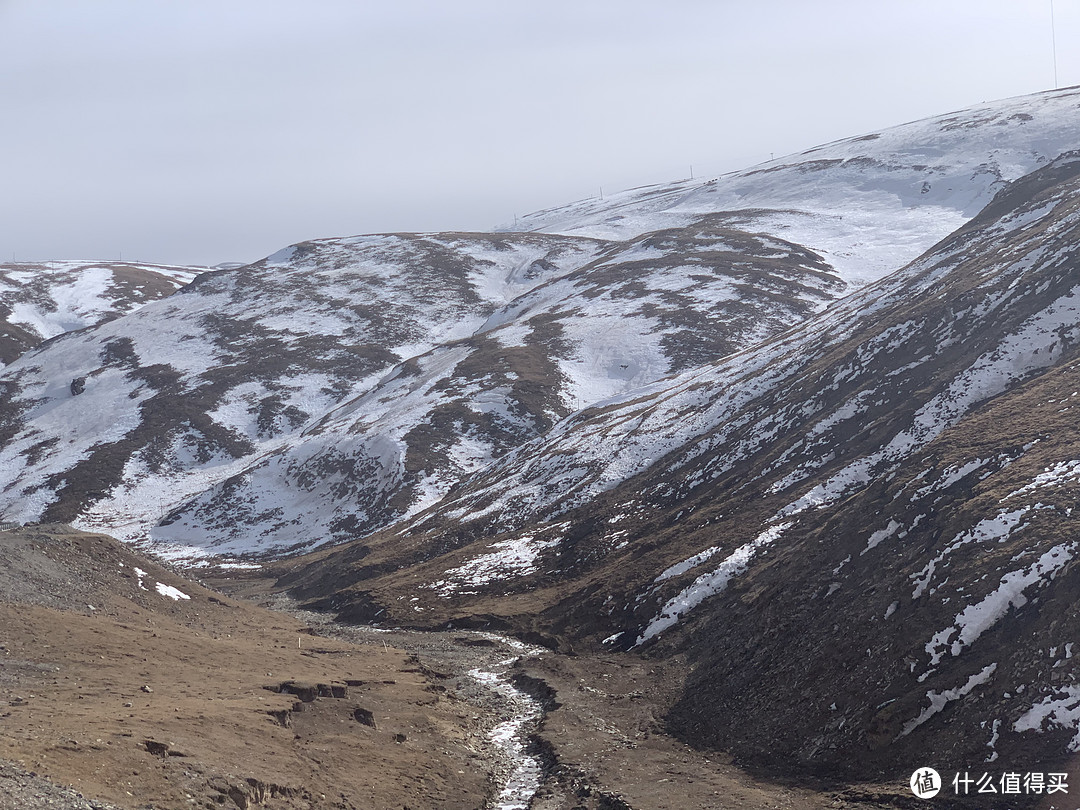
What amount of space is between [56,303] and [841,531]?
7271 inches

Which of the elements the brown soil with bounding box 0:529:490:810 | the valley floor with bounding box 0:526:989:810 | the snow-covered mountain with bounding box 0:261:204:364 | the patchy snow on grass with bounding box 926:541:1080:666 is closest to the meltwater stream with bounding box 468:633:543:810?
the valley floor with bounding box 0:526:989:810

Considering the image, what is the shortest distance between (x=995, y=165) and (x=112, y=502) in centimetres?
14322

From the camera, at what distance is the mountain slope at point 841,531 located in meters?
20.7

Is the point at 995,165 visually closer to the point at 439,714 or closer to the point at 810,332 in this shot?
the point at 810,332

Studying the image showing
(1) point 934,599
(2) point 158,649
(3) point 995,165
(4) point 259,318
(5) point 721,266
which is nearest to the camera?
(1) point 934,599

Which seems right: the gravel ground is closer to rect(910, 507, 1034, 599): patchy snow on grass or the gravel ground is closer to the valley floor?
the valley floor

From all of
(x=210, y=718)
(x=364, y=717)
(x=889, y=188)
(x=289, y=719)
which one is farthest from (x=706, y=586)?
(x=889, y=188)

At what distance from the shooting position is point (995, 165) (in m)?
147

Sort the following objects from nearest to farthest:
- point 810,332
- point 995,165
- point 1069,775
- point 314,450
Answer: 1. point 1069,775
2. point 810,332
3. point 314,450
4. point 995,165

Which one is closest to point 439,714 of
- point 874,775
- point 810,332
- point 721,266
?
point 874,775

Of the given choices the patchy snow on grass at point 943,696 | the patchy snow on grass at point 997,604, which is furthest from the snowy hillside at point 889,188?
the patchy snow on grass at point 943,696

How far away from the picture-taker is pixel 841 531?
99.7 ft

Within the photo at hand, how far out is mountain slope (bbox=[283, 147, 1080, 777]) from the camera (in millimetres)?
20703

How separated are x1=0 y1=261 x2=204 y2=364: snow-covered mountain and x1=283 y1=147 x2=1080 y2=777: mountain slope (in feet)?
398
